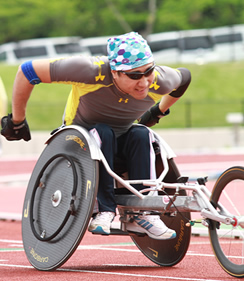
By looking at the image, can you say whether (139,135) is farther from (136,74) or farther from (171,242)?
(171,242)

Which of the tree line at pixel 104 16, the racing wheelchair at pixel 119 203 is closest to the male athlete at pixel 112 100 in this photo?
the racing wheelchair at pixel 119 203

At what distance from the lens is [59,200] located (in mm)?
5398

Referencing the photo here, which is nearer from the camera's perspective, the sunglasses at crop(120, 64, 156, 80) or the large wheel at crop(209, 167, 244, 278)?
the large wheel at crop(209, 167, 244, 278)

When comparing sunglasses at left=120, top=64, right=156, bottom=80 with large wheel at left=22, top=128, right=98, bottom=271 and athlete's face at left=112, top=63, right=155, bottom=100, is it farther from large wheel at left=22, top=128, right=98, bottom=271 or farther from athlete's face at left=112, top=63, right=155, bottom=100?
large wheel at left=22, top=128, right=98, bottom=271

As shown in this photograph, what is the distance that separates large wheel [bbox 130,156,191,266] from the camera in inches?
222

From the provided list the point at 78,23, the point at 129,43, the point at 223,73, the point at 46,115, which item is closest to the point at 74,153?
the point at 129,43

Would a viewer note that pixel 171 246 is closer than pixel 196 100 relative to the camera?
Yes

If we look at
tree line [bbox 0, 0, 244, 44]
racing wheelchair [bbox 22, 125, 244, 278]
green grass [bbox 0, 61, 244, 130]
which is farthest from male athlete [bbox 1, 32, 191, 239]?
tree line [bbox 0, 0, 244, 44]

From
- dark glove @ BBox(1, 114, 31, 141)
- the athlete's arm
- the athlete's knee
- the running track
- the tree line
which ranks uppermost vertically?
the athlete's arm

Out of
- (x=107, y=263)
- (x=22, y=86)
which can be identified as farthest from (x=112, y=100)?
(x=107, y=263)

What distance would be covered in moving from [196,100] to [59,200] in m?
24.9

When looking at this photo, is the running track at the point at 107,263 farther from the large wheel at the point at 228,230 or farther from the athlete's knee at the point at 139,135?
the athlete's knee at the point at 139,135

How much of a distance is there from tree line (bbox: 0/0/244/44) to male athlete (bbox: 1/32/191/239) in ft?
117

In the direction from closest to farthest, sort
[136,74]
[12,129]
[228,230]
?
1. [228,230]
2. [136,74]
3. [12,129]
